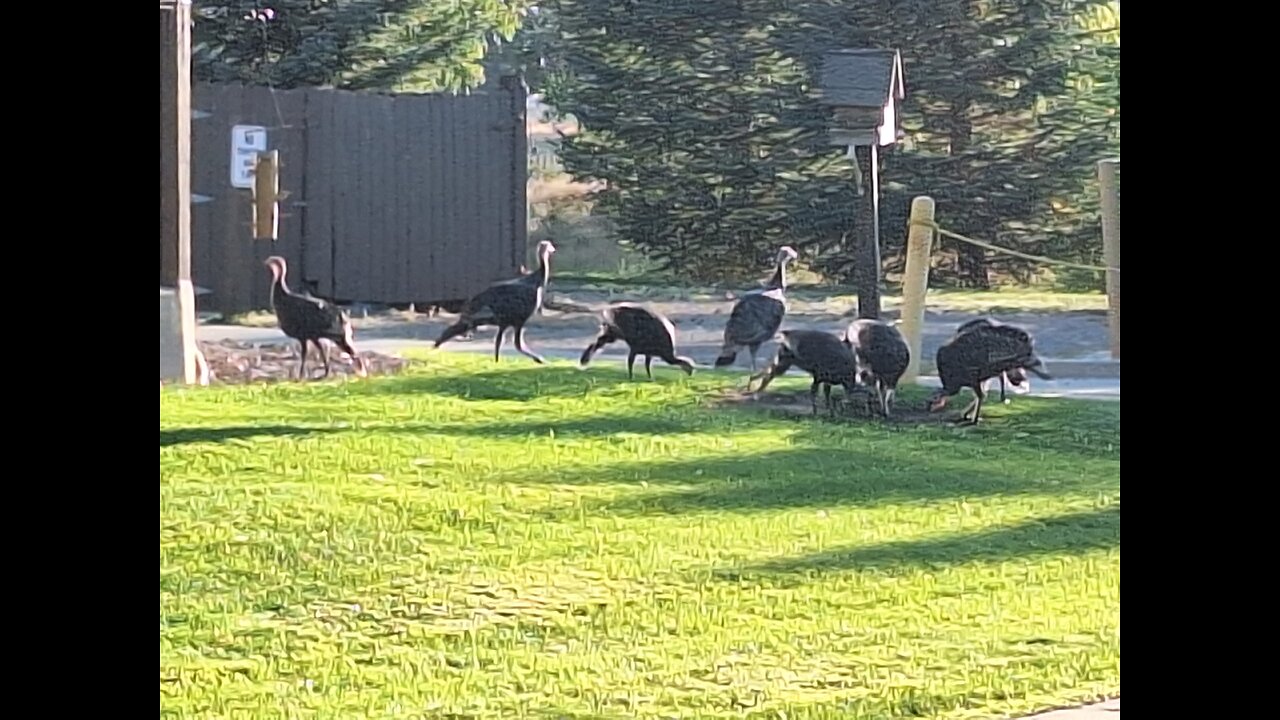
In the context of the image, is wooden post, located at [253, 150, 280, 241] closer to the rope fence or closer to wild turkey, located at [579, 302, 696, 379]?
wild turkey, located at [579, 302, 696, 379]

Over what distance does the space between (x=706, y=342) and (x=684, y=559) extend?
30cm

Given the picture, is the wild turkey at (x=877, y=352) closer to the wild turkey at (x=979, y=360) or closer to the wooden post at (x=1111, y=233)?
the wild turkey at (x=979, y=360)

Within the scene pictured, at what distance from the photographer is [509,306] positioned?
7.38 feet

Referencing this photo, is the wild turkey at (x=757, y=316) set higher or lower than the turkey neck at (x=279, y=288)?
lower

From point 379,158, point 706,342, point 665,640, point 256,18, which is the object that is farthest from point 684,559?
point 256,18

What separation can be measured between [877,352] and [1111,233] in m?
0.51

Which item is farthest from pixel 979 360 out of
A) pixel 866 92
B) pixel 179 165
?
pixel 179 165

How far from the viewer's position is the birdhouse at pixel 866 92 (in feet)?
7.22

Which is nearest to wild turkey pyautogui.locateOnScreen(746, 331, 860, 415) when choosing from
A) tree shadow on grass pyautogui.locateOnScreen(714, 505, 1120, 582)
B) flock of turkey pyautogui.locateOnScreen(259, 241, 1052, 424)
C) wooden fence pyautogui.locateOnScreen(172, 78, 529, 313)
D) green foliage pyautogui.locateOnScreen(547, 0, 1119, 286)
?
flock of turkey pyautogui.locateOnScreen(259, 241, 1052, 424)

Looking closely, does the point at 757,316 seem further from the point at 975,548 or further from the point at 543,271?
the point at 975,548

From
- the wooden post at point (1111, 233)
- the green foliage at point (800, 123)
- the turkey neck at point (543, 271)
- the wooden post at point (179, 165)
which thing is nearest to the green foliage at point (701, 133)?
the green foliage at point (800, 123)

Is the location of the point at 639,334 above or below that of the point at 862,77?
below

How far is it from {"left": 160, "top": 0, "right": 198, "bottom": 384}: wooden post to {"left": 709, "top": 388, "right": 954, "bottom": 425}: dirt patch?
716 mm
